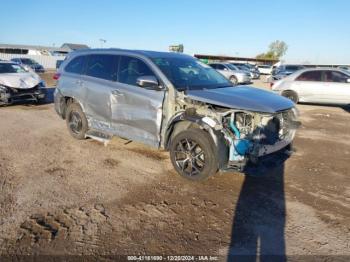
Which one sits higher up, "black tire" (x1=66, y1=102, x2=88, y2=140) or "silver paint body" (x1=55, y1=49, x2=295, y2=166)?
"silver paint body" (x1=55, y1=49, x2=295, y2=166)

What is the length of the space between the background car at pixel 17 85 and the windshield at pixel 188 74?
7292mm

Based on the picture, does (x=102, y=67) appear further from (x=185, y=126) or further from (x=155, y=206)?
(x=155, y=206)

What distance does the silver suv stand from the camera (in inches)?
171

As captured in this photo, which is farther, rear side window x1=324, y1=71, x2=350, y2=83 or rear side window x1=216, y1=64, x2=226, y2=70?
rear side window x1=216, y1=64, x2=226, y2=70

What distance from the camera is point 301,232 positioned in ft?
11.4

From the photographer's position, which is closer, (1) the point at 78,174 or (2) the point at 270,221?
(2) the point at 270,221

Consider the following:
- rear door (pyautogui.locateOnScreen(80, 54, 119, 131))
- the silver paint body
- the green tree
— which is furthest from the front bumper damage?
the green tree

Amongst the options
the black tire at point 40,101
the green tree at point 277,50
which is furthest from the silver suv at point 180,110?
the green tree at point 277,50

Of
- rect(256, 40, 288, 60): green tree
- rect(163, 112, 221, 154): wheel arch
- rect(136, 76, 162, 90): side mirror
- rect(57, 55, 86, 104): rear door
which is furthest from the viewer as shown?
rect(256, 40, 288, 60): green tree

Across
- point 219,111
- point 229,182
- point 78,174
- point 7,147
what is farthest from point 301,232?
point 7,147

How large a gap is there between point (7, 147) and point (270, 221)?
526cm

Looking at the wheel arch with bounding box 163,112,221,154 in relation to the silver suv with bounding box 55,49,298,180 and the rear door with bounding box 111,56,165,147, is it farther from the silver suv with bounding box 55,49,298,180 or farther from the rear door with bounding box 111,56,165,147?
the rear door with bounding box 111,56,165,147

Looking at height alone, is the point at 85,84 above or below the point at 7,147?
above

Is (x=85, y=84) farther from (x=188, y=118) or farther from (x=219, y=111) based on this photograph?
(x=219, y=111)
